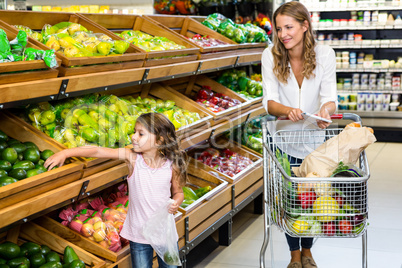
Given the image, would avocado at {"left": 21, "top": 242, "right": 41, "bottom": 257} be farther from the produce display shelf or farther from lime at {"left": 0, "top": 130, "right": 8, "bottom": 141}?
the produce display shelf

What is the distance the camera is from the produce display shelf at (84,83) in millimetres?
2154

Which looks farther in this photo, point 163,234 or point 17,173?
point 163,234

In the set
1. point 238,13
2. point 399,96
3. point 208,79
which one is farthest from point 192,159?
point 399,96

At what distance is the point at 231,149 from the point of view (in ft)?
15.8

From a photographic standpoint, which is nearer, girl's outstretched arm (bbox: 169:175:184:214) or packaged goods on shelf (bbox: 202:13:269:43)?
girl's outstretched arm (bbox: 169:175:184:214)

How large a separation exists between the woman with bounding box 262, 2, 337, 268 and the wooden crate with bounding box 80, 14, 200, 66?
72 cm

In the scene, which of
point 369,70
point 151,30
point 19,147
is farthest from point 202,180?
point 369,70

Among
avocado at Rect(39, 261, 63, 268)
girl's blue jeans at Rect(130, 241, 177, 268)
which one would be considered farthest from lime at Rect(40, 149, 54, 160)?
girl's blue jeans at Rect(130, 241, 177, 268)

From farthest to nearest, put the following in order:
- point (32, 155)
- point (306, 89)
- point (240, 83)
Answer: point (240, 83)
point (306, 89)
point (32, 155)

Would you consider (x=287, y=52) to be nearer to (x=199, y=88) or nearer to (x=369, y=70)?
(x=199, y=88)

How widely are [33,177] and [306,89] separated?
1.58m

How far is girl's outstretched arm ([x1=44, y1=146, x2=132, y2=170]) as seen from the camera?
2291 millimetres

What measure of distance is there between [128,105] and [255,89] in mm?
2219

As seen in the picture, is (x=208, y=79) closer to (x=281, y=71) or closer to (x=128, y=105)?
(x=128, y=105)
